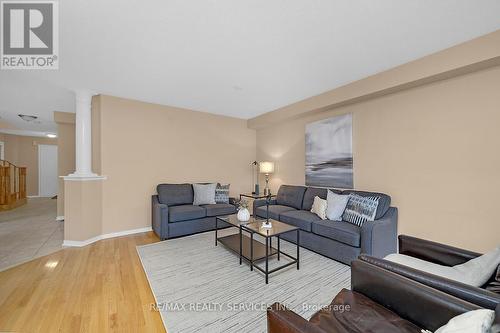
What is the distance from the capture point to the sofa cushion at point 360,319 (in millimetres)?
1111

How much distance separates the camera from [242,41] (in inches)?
85.0

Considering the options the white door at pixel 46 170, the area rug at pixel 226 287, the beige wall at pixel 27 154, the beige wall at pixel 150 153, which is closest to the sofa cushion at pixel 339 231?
the area rug at pixel 226 287

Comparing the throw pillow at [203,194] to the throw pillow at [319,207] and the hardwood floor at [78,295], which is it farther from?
the throw pillow at [319,207]

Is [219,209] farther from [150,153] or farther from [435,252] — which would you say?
[435,252]

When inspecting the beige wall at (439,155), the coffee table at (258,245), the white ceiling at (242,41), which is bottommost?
the coffee table at (258,245)

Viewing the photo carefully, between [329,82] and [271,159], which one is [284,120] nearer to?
[271,159]

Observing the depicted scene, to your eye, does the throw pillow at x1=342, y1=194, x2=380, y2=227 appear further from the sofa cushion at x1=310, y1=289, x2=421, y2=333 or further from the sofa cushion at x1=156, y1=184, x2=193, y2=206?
the sofa cushion at x1=156, y1=184, x2=193, y2=206

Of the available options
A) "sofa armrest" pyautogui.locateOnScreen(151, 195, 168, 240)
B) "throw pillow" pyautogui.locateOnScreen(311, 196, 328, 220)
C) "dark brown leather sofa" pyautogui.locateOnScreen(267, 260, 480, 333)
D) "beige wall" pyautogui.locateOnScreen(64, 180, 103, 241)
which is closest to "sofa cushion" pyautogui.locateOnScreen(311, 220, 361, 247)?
"throw pillow" pyautogui.locateOnScreen(311, 196, 328, 220)

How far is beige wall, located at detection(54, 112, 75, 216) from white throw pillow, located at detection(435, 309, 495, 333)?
654cm

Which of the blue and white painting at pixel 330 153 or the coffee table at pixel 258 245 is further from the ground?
the blue and white painting at pixel 330 153

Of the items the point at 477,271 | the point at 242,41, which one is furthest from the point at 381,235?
the point at 242,41

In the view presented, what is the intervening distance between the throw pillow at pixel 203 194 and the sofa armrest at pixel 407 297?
3.27m

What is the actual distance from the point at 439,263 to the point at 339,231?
1.04 m

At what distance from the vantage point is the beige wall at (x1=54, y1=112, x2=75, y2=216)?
4910 mm
